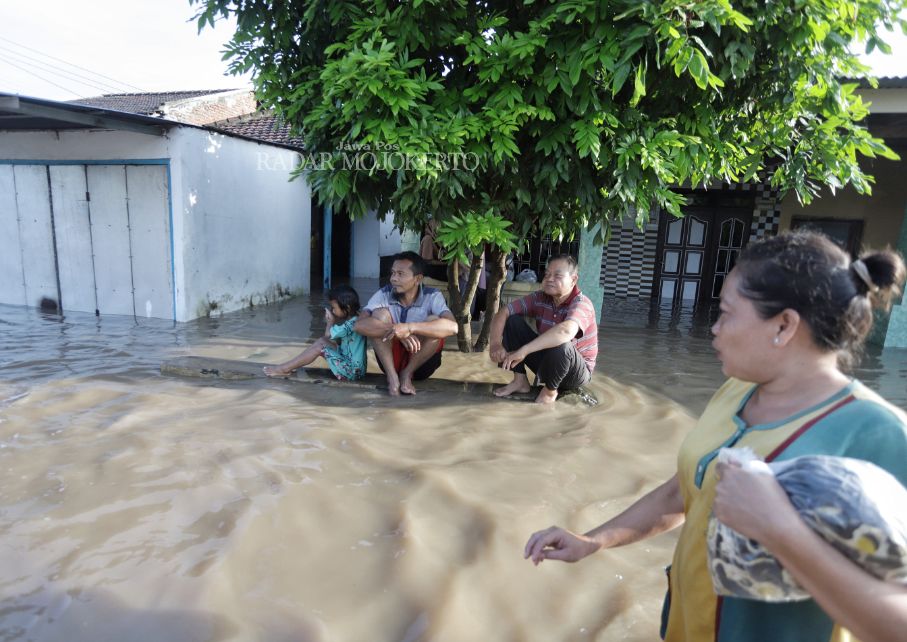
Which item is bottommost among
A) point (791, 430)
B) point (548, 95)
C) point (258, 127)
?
point (791, 430)

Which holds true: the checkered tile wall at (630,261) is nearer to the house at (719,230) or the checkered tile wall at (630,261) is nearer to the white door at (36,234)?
the house at (719,230)

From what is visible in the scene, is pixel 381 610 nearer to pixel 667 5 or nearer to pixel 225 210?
pixel 667 5

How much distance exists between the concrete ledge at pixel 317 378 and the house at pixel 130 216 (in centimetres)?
276

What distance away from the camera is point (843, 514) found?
850mm

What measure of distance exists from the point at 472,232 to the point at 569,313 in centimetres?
91

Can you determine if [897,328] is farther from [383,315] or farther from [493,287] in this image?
[383,315]

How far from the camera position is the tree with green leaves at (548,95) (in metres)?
3.30

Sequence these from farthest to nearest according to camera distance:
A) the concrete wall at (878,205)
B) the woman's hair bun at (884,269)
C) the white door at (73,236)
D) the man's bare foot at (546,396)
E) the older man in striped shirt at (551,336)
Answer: the concrete wall at (878,205)
the white door at (73,236)
the man's bare foot at (546,396)
the older man in striped shirt at (551,336)
the woman's hair bun at (884,269)

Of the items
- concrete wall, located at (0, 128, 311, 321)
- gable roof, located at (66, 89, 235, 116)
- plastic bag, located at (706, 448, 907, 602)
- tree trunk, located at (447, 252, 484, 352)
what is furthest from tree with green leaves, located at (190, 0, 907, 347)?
gable roof, located at (66, 89, 235, 116)

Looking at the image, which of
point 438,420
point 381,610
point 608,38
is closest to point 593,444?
point 438,420

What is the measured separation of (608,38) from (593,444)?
7.64 feet

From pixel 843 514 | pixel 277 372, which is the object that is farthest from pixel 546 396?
pixel 843 514

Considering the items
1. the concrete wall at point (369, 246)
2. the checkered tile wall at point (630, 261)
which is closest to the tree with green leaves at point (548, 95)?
the checkered tile wall at point (630, 261)

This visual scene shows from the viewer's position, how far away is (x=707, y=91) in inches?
154
